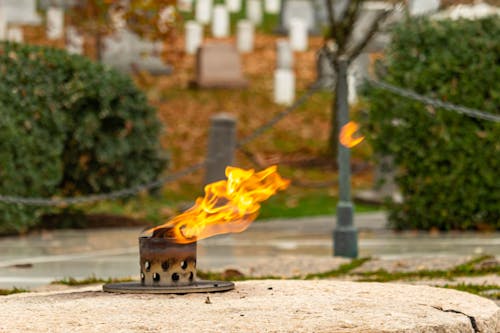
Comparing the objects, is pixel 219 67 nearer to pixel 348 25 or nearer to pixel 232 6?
pixel 348 25

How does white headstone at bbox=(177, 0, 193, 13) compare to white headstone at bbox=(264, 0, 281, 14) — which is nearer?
white headstone at bbox=(177, 0, 193, 13)

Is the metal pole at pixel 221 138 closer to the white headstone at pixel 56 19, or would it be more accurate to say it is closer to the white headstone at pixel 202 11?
the white headstone at pixel 56 19

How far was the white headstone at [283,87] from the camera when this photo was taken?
1077 inches

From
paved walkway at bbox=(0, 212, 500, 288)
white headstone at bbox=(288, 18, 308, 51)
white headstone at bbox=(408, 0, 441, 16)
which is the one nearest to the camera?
paved walkway at bbox=(0, 212, 500, 288)

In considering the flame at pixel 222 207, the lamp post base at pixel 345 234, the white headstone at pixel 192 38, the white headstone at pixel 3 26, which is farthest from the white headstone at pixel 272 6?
the flame at pixel 222 207

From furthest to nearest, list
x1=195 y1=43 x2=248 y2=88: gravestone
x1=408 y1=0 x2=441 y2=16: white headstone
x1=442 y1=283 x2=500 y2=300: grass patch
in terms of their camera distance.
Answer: x1=408 y1=0 x2=441 y2=16: white headstone, x1=195 y1=43 x2=248 y2=88: gravestone, x1=442 y1=283 x2=500 y2=300: grass patch

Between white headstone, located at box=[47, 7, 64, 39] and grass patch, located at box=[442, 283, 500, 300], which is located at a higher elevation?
white headstone, located at box=[47, 7, 64, 39]

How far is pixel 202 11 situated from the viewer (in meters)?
35.8

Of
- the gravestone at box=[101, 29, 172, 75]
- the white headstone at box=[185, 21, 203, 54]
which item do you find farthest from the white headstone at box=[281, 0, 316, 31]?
the gravestone at box=[101, 29, 172, 75]

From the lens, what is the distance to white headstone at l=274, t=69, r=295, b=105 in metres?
27.4

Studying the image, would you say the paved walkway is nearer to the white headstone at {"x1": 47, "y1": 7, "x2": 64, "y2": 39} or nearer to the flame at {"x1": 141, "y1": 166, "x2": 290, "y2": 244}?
the flame at {"x1": 141, "y1": 166, "x2": 290, "y2": 244}

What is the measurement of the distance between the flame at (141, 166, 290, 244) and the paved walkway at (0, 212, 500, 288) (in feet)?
8.27

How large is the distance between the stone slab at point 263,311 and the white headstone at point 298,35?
2519cm

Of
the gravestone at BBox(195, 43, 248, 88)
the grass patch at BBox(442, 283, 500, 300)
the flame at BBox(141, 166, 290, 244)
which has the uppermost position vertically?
the gravestone at BBox(195, 43, 248, 88)
